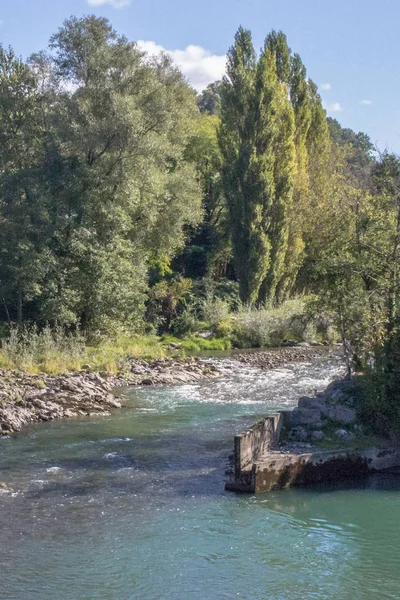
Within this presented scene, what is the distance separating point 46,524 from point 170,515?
217 centimetres

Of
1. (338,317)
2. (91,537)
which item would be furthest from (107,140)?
(91,537)

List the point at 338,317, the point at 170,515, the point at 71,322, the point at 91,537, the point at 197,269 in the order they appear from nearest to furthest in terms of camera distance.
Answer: the point at 91,537 → the point at 170,515 → the point at 338,317 → the point at 71,322 → the point at 197,269

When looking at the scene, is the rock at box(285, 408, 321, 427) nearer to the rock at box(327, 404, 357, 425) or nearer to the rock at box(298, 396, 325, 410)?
the rock at box(298, 396, 325, 410)

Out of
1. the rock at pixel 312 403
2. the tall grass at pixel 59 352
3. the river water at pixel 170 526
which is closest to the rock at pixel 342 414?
the rock at pixel 312 403

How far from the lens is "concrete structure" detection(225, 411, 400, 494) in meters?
14.7

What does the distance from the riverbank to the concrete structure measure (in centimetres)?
708

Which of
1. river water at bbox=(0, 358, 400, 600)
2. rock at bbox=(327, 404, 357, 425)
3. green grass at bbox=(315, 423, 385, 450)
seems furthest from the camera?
rock at bbox=(327, 404, 357, 425)

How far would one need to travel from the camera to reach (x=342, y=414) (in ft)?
56.2

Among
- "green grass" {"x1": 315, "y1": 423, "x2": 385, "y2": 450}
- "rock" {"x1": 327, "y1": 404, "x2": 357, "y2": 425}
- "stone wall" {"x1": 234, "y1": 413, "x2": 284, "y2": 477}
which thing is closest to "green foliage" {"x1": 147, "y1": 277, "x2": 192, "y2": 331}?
"rock" {"x1": 327, "y1": 404, "x2": 357, "y2": 425}

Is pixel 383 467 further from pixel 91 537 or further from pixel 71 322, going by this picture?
pixel 71 322

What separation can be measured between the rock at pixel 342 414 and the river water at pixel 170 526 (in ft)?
5.19

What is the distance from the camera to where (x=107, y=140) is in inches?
1367

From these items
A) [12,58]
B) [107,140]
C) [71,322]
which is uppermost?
[12,58]

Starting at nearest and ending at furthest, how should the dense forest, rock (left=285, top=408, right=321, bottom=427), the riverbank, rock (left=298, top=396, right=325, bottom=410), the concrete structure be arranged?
the concrete structure, rock (left=285, top=408, right=321, bottom=427), rock (left=298, top=396, right=325, bottom=410), the dense forest, the riverbank
